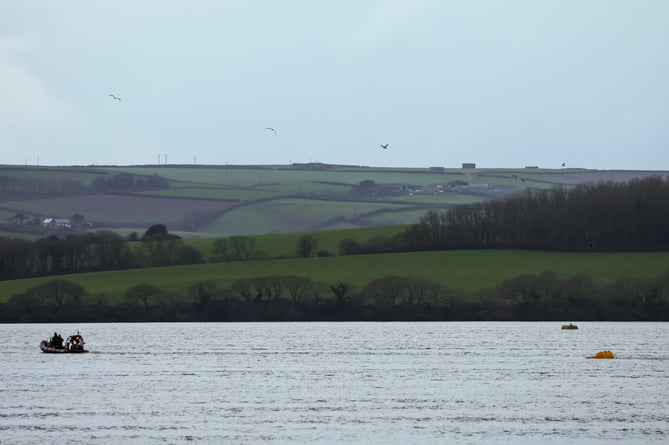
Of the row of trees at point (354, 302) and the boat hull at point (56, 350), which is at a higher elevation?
the row of trees at point (354, 302)

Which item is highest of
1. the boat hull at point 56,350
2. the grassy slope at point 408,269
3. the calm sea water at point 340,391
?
the grassy slope at point 408,269

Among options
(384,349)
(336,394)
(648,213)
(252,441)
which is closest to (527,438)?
(252,441)

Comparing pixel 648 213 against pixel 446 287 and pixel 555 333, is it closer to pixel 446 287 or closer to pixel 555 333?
pixel 446 287

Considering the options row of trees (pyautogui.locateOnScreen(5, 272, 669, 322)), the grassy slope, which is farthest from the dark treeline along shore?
the grassy slope

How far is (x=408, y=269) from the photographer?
162250 millimetres

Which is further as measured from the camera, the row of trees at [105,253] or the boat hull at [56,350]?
the row of trees at [105,253]

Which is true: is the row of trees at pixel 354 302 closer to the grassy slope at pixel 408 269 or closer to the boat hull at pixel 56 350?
the grassy slope at pixel 408 269

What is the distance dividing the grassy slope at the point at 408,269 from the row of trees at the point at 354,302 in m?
2.44

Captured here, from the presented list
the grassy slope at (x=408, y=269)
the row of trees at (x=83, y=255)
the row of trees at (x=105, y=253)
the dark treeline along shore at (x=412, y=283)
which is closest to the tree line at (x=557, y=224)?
the dark treeline along shore at (x=412, y=283)

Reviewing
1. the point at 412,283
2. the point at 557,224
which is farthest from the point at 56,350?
the point at 557,224

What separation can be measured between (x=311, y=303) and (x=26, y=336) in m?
29.4

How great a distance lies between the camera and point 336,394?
73.5 meters

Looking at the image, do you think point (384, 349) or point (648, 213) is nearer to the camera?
point (384, 349)

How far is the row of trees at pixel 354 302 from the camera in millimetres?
145375
